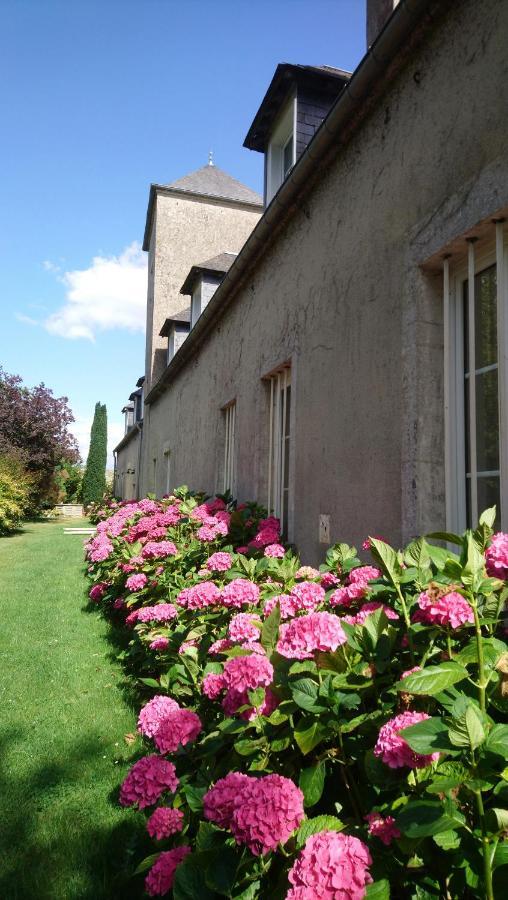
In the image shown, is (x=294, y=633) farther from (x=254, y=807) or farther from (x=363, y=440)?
(x=363, y=440)

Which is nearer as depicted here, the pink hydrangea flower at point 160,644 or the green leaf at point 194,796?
the green leaf at point 194,796

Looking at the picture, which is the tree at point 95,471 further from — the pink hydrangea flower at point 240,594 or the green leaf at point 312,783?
the green leaf at point 312,783

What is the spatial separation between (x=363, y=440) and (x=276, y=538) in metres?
1.12

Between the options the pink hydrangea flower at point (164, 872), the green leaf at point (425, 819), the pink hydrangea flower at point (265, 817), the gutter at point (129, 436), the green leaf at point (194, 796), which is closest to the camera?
the green leaf at point (425, 819)

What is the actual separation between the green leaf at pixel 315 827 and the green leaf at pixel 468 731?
38 cm

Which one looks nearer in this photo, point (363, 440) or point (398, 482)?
point (398, 482)

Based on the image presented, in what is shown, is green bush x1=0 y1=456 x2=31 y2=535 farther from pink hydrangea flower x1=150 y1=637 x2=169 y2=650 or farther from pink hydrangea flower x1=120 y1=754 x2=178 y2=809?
pink hydrangea flower x1=120 y1=754 x2=178 y2=809

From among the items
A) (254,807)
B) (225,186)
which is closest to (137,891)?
(254,807)

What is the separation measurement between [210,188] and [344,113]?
44.6 ft

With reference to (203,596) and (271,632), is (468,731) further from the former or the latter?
(203,596)

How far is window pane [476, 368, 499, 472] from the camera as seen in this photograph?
2.48 metres

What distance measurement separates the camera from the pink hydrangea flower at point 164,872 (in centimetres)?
143

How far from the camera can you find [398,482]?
290 cm

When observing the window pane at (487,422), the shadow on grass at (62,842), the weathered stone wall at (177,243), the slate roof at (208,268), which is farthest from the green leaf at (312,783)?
the weathered stone wall at (177,243)
